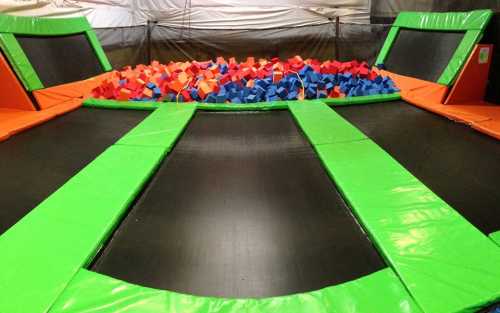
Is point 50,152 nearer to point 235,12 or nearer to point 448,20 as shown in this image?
point 448,20

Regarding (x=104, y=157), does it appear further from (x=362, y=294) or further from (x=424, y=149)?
(x=424, y=149)

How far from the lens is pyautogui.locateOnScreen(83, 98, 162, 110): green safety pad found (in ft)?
9.84

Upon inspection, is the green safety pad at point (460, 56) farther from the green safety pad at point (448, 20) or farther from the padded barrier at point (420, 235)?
the padded barrier at point (420, 235)

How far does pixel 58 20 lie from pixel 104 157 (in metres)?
2.33

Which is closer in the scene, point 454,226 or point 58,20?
point 454,226

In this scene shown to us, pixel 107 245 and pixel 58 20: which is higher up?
pixel 58 20

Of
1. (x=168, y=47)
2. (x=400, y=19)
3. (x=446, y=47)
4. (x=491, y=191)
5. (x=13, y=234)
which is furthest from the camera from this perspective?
(x=168, y=47)

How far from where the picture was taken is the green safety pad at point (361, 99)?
3.03 m

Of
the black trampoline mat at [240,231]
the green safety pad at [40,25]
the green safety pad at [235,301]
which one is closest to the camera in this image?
the green safety pad at [235,301]

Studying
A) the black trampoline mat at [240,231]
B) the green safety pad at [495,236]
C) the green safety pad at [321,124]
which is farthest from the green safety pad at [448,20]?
the green safety pad at [495,236]

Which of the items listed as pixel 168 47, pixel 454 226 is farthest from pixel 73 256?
pixel 168 47

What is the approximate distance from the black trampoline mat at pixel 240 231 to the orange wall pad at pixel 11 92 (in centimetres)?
165

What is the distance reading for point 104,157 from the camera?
189 cm

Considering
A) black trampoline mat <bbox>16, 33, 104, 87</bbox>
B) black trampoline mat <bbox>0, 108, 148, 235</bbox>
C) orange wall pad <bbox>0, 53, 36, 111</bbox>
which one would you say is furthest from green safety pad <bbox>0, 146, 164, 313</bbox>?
black trampoline mat <bbox>16, 33, 104, 87</bbox>
